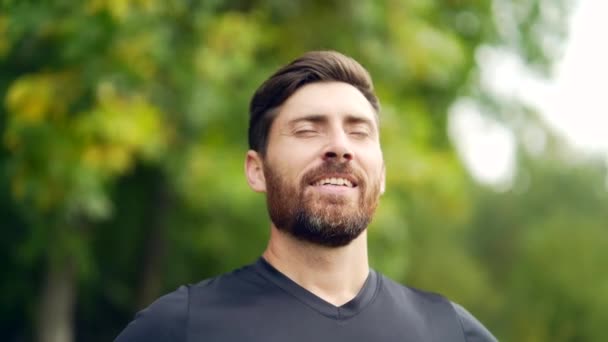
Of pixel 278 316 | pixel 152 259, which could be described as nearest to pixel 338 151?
pixel 278 316

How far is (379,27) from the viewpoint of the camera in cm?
1111

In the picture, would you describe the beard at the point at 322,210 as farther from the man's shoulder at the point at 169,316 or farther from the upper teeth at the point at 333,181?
the man's shoulder at the point at 169,316

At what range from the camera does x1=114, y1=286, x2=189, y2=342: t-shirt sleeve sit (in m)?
2.86

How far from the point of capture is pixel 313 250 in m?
3.05

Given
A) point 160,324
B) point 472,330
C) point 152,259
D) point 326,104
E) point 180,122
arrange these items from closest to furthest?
point 160,324 < point 326,104 < point 472,330 < point 180,122 < point 152,259

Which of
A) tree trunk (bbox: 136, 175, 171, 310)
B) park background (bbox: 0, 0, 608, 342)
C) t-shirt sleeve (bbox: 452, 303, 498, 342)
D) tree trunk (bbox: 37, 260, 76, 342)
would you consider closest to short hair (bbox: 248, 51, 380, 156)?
t-shirt sleeve (bbox: 452, 303, 498, 342)

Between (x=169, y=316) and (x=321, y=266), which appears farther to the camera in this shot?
(x=321, y=266)

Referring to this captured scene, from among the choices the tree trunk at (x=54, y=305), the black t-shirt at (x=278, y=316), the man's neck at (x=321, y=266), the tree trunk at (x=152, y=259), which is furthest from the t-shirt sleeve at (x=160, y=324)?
the tree trunk at (x=152, y=259)

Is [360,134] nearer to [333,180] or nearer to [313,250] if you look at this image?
[333,180]

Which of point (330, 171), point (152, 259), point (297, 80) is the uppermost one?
point (297, 80)

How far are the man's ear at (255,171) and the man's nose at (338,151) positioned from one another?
0.91ft

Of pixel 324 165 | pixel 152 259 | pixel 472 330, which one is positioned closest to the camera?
pixel 324 165

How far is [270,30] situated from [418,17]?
177cm

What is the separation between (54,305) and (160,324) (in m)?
9.63
